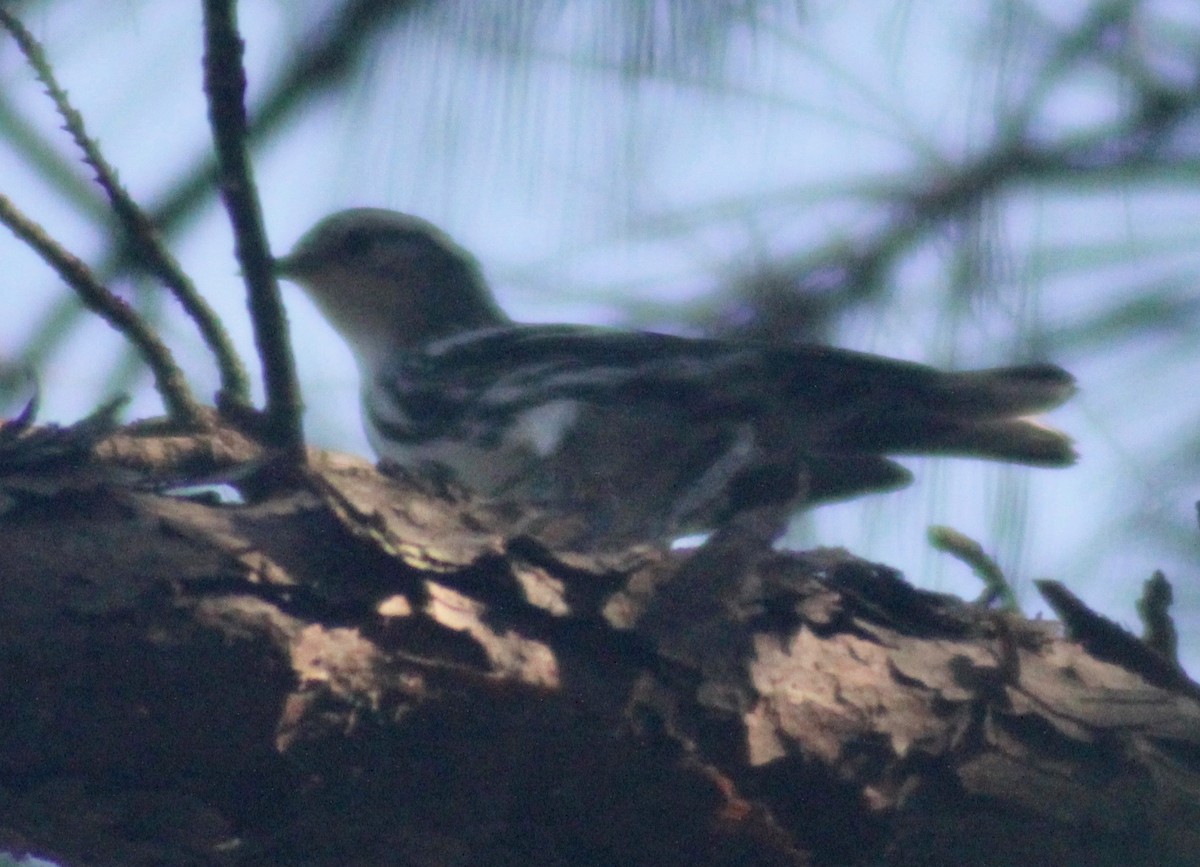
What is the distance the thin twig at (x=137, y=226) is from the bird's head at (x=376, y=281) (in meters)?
1.68

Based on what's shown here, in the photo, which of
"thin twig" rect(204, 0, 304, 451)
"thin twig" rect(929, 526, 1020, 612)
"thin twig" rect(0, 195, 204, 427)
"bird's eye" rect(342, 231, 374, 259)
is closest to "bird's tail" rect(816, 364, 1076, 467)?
"thin twig" rect(929, 526, 1020, 612)

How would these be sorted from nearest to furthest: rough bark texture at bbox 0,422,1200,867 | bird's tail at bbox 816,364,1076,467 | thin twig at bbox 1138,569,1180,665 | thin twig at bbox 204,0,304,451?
rough bark texture at bbox 0,422,1200,867, thin twig at bbox 204,0,304,451, thin twig at bbox 1138,569,1180,665, bird's tail at bbox 816,364,1076,467

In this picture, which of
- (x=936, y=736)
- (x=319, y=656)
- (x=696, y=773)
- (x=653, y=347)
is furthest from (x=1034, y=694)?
(x=653, y=347)

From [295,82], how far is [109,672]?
92 centimetres

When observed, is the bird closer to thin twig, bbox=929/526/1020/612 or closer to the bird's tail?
the bird's tail

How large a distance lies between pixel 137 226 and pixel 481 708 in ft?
2.60

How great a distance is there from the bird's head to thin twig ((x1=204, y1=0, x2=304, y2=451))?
1.80 meters

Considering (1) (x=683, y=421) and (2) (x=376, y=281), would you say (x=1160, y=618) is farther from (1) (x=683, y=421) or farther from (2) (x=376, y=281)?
(2) (x=376, y=281)

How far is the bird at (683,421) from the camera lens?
2596 mm

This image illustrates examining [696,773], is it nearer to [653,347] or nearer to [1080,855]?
[1080,855]

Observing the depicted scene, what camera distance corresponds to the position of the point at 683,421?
2.86 m

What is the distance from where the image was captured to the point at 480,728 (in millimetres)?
1556

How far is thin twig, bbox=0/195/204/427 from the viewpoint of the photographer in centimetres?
190

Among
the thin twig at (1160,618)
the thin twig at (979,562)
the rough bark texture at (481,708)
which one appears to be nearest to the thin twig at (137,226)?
the rough bark texture at (481,708)
